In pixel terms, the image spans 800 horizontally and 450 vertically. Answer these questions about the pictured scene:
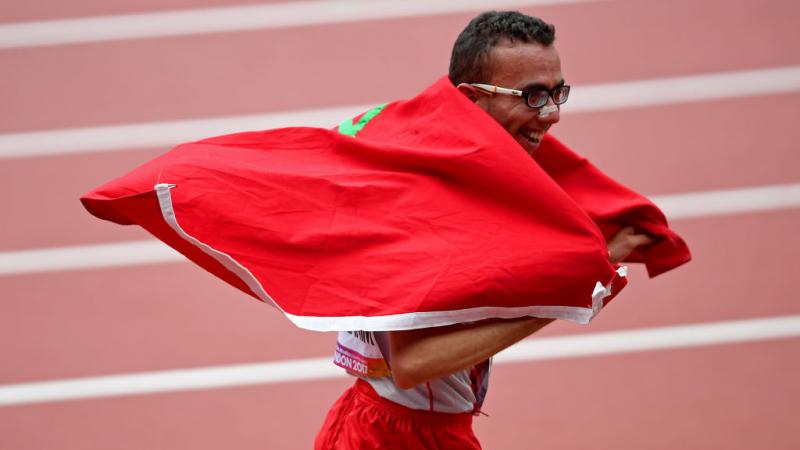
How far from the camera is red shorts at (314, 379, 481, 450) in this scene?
7.14 ft

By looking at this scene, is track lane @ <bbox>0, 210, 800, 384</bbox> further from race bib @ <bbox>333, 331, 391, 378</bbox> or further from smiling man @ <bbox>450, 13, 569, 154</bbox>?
smiling man @ <bbox>450, 13, 569, 154</bbox>

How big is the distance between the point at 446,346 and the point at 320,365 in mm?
2725

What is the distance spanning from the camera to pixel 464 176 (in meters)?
1.95

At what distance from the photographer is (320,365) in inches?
176

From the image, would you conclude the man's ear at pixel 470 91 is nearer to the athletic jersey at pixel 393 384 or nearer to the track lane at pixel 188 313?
the athletic jersey at pixel 393 384

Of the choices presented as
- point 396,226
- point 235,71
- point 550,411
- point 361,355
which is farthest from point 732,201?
point 396,226

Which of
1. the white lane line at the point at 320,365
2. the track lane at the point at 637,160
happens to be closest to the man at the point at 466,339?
the white lane line at the point at 320,365

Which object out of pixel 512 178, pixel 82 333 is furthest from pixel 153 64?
pixel 512 178

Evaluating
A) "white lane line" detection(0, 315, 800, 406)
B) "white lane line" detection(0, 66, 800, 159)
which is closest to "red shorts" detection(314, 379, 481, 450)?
"white lane line" detection(0, 315, 800, 406)

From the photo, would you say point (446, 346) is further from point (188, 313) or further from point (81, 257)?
point (81, 257)

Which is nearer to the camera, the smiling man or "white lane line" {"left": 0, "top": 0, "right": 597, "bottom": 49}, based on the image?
the smiling man

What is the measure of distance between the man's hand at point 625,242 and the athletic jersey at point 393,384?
394mm

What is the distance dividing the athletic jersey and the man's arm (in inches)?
Result: 11.6

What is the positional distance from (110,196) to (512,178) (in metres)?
0.75
